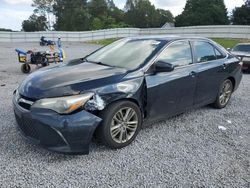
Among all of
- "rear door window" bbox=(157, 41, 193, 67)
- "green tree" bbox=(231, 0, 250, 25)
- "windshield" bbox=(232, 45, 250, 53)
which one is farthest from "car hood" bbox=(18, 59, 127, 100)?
"green tree" bbox=(231, 0, 250, 25)

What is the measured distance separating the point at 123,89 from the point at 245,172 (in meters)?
1.82

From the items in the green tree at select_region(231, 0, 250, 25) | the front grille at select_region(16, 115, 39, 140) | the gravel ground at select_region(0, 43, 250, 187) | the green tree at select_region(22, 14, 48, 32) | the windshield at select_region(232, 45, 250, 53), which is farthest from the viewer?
the green tree at select_region(22, 14, 48, 32)

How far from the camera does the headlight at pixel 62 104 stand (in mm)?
3051

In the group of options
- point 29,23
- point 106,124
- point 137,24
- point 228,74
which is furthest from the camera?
point 137,24

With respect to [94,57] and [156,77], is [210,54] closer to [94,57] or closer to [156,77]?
[156,77]

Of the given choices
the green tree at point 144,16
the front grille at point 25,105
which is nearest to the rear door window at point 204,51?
the front grille at point 25,105

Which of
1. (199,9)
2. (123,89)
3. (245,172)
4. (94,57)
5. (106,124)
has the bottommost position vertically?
(245,172)

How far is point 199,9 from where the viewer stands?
60.5 metres

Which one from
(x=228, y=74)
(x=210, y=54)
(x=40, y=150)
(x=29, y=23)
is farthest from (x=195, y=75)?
(x=29, y=23)

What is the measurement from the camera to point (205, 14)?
191ft

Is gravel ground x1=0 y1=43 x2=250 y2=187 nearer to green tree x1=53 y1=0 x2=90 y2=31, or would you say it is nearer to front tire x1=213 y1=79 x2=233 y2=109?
front tire x1=213 y1=79 x2=233 y2=109

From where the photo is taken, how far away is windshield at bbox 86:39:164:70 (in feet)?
13.0

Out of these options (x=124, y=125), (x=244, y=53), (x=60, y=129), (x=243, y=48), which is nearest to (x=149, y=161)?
(x=124, y=125)

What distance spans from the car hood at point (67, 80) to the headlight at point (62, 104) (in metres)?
0.07
